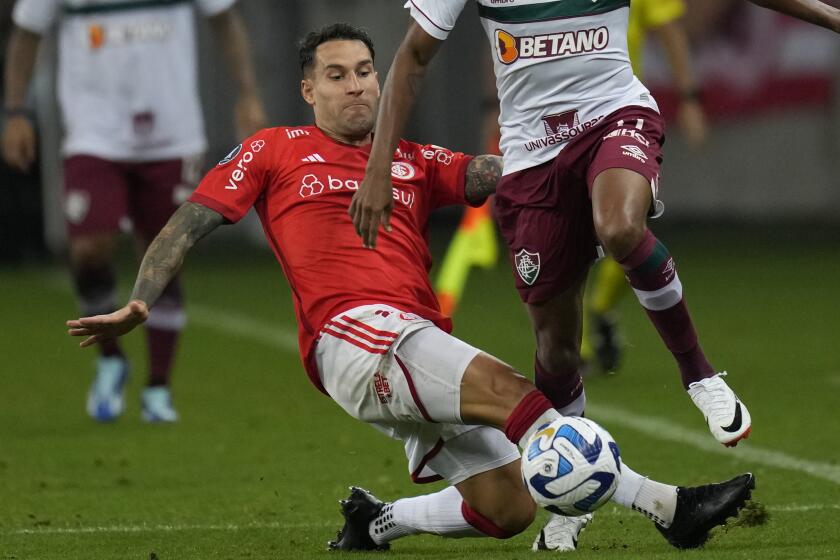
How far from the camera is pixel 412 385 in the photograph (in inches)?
193

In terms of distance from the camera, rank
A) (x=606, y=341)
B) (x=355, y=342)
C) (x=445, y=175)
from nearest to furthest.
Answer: (x=355, y=342), (x=445, y=175), (x=606, y=341)

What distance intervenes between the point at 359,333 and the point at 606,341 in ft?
15.3

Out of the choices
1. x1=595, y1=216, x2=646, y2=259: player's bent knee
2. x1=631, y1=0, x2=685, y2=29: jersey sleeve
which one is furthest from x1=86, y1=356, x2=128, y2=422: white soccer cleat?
x1=595, y1=216, x2=646, y2=259: player's bent knee

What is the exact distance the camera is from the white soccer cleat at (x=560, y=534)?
520 cm

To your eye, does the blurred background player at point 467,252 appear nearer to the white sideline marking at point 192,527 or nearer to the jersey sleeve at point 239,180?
the white sideline marking at point 192,527

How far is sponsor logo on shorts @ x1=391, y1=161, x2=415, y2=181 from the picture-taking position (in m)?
5.43

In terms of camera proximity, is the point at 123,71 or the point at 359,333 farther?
the point at 123,71

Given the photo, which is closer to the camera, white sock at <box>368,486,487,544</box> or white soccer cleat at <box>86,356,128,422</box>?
white sock at <box>368,486,487,544</box>

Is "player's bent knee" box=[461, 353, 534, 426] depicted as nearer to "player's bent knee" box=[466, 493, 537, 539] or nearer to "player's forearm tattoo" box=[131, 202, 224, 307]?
"player's bent knee" box=[466, 493, 537, 539]

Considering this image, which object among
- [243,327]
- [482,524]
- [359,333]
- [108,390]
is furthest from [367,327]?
[243,327]

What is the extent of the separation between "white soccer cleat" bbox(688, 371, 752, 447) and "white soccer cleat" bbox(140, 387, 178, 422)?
3.95 m

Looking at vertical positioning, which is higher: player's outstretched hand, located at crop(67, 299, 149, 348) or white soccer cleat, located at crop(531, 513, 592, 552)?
player's outstretched hand, located at crop(67, 299, 149, 348)

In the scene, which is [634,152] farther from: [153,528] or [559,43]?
[153,528]

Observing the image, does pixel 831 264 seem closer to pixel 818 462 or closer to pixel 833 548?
pixel 818 462
